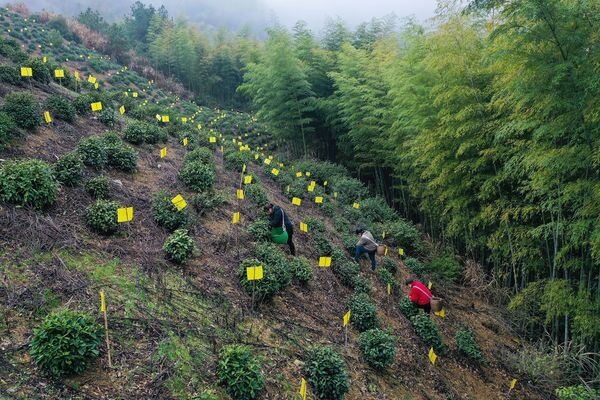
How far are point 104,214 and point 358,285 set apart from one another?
401 centimetres

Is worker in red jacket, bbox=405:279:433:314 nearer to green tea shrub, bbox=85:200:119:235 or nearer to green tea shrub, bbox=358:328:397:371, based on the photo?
green tea shrub, bbox=358:328:397:371

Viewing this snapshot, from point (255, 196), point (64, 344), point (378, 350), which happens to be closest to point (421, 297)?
point (378, 350)

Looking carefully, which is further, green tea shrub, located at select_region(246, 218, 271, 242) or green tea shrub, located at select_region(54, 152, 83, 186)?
green tea shrub, located at select_region(246, 218, 271, 242)

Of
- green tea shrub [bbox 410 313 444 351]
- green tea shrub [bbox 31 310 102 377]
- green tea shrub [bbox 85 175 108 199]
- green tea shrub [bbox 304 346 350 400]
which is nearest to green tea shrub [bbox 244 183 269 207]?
green tea shrub [bbox 85 175 108 199]

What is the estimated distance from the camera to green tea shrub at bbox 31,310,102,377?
8.58 feet

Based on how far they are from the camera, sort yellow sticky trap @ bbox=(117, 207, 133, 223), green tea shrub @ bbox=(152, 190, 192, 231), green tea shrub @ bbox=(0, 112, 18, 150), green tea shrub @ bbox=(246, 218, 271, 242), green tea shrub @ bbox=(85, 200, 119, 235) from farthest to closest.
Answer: green tea shrub @ bbox=(246, 218, 271, 242)
green tea shrub @ bbox=(152, 190, 192, 231)
green tea shrub @ bbox=(0, 112, 18, 150)
green tea shrub @ bbox=(85, 200, 119, 235)
yellow sticky trap @ bbox=(117, 207, 133, 223)

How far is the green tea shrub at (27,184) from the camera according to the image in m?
3.95

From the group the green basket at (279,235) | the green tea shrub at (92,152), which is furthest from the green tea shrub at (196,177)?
the green basket at (279,235)

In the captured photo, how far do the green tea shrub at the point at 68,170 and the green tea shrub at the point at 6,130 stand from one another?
2.45 ft

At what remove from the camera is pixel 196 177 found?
22.1 feet

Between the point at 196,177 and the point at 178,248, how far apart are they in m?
2.38

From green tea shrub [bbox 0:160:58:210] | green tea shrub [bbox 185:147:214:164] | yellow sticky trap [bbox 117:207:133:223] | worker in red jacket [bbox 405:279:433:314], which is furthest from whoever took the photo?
green tea shrub [bbox 185:147:214:164]

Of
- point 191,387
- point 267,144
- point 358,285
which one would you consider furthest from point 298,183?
point 267,144

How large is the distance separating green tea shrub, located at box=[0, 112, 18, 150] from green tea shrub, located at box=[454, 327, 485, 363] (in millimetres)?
7240
